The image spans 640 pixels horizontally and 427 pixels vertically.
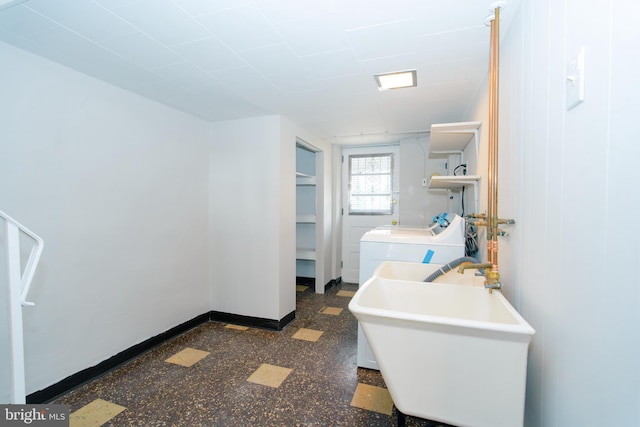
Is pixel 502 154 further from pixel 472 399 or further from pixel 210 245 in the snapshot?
pixel 210 245

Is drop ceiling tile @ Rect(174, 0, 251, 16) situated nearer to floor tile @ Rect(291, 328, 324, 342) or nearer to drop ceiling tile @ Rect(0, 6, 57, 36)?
drop ceiling tile @ Rect(0, 6, 57, 36)

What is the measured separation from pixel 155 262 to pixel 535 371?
2.64m

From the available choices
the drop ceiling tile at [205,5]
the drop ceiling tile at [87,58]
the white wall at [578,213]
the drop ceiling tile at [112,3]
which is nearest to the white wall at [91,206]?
the drop ceiling tile at [87,58]

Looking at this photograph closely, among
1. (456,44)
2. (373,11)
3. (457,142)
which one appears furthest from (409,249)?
(373,11)

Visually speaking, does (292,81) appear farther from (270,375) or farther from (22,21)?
(270,375)

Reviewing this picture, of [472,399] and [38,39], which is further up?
[38,39]

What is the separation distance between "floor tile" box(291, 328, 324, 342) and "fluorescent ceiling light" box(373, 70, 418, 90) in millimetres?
2218

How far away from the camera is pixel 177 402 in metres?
1.69

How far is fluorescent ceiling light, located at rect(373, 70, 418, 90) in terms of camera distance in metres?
1.85

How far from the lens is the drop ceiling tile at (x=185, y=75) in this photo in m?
1.79

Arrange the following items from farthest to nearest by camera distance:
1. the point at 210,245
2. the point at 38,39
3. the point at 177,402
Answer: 1. the point at 210,245
2. the point at 177,402
3. the point at 38,39

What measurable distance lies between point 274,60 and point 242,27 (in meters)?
0.33

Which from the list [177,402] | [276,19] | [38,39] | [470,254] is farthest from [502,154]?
[38,39]

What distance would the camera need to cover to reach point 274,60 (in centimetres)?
170
